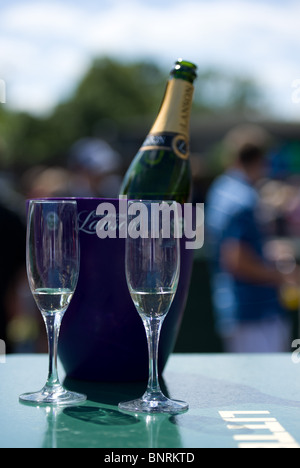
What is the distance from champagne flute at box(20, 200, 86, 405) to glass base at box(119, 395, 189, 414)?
3.0 inches

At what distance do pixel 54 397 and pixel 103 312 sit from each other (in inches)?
5.7

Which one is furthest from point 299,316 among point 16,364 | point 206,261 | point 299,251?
point 16,364

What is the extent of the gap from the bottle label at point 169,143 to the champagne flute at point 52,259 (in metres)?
0.28

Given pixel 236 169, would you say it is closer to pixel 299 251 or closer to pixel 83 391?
pixel 299 251

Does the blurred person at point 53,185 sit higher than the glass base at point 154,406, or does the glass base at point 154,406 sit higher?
the blurred person at point 53,185

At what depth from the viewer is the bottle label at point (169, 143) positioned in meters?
1.06

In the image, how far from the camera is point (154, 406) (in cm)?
78

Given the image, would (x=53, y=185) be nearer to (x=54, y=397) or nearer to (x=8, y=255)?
(x=8, y=255)

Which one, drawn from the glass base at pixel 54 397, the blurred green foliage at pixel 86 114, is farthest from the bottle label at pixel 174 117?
the blurred green foliage at pixel 86 114

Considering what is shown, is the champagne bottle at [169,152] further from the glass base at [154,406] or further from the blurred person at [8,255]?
the blurred person at [8,255]

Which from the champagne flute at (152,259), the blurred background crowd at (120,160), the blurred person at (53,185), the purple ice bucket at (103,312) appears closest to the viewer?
the champagne flute at (152,259)

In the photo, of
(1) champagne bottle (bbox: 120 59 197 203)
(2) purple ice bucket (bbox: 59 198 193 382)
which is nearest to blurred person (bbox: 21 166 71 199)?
(1) champagne bottle (bbox: 120 59 197 203)

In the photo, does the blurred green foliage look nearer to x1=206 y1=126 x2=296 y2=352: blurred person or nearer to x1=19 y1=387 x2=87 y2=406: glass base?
x1=206 y1=126 x2=296 y2=352: blurred person

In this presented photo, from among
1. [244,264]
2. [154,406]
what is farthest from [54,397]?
[244,264]
